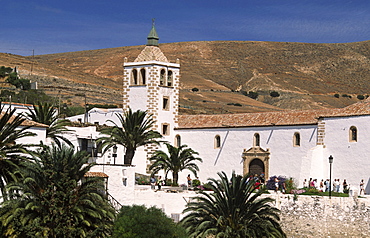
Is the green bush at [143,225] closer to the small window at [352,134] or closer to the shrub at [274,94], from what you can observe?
the small window at [352,134]

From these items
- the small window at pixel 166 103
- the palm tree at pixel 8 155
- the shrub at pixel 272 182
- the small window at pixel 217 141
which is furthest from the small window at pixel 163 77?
the palm tree at pixel 8 155

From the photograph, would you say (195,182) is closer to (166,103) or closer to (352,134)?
(166,103)

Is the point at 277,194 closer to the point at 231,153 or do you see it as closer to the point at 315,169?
the point at 315,169

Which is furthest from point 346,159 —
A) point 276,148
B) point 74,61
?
point 74,61

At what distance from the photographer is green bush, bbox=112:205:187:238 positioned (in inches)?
1083

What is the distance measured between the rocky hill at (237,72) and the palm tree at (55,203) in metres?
59.5

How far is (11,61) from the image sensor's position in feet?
329

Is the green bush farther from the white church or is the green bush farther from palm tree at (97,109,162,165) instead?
palm tree at (97,109,162,165)

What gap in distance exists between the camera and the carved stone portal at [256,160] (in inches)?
1721

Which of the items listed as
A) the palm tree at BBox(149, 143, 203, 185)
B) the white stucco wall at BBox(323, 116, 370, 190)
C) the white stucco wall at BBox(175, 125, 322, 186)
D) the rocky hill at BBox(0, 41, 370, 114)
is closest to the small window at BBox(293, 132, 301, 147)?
the white stucco wall at BBox(175, 125, 322, 186)

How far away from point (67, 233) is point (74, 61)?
126265 mm

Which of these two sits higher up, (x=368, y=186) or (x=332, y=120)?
(x=332, y=120)

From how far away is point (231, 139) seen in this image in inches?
1794

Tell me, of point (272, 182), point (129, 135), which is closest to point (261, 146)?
point (272, 182)
